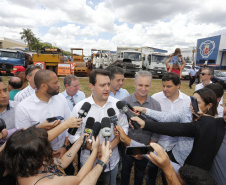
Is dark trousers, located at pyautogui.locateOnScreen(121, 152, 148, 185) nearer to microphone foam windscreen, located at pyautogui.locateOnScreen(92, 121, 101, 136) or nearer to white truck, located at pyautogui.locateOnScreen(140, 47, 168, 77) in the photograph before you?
microphone foam windscreen, located at pyautogui.locateOnScreen(92, 121, 101, 136)

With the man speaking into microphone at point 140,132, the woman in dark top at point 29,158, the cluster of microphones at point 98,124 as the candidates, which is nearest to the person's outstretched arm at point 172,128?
the cluster of microphones at point 98,124

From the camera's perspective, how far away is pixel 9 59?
13430 mm

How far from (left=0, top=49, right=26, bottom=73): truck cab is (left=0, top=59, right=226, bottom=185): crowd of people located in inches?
508

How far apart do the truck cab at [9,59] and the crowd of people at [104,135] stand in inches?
508

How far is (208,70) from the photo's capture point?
417 cm

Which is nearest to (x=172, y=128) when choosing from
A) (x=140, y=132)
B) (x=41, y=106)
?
(x=140, y=132)

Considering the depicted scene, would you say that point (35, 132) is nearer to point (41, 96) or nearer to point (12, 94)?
point (41, 96)

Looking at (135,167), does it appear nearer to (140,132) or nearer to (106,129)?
(140,132)

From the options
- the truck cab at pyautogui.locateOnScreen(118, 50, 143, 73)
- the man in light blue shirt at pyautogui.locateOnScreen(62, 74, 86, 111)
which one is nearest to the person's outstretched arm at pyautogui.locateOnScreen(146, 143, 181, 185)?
the man in light blue shirt at pyautogui.locateOnScreen(62, 74, 86, 111)

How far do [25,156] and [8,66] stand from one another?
50.1 feet

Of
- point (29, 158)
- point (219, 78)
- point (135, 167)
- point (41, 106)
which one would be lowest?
→ point (135, 167)

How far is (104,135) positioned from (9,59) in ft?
51.6

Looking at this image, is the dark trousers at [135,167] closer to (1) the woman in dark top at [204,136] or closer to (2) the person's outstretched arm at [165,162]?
(1) the woman in dark top at [204,136]

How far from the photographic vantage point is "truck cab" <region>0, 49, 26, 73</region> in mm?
13116
